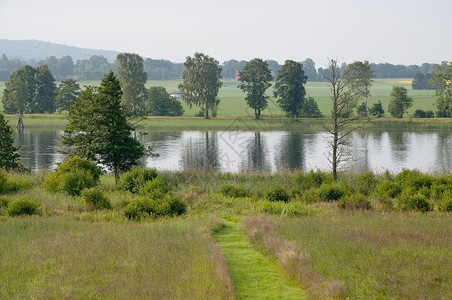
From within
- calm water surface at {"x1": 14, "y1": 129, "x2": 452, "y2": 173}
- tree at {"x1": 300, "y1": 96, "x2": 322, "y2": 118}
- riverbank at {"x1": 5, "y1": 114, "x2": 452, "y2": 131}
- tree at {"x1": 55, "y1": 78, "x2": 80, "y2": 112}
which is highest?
tree at {"x1": 55, "y1": 78, "x2": 80, "y2": 112}

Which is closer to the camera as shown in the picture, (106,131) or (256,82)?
(106,131)

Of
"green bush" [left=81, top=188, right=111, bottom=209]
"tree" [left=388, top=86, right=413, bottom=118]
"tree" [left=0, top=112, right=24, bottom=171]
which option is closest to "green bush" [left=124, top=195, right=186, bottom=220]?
"green bush" [left=81, top=188, right=111, bottom=209]

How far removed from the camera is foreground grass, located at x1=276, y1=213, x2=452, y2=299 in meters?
11.3

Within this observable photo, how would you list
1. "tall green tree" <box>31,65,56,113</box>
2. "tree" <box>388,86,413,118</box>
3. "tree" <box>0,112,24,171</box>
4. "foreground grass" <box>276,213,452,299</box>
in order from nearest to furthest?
1. "foreground grass" <box>276,213,452,299</box>
2. "tree" <box>0,112,24,171</box>
3. "tree" <box>388,86,413,118</box>
4. "tall green tree" <box>31,65,56,113</box>

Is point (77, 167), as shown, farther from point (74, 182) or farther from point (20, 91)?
point (20, 91)

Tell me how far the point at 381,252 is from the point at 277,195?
12.4 metres

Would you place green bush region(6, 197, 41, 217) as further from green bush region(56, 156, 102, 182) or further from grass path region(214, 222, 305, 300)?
grass path region(214, 222, 305, 300)

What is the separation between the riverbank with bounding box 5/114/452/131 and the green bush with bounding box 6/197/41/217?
68.7 meters

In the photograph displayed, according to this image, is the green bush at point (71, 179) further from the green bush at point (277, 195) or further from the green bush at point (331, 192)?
the green bush at point (331, 192)

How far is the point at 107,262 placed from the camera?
13531 mm

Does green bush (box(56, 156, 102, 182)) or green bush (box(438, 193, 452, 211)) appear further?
green bush (box(56, 156, 102, 182))

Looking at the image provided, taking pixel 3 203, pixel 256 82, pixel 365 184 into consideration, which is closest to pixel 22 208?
pixel 3 203

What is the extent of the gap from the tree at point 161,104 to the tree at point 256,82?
17.8m

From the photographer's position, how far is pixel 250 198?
26.8 m
